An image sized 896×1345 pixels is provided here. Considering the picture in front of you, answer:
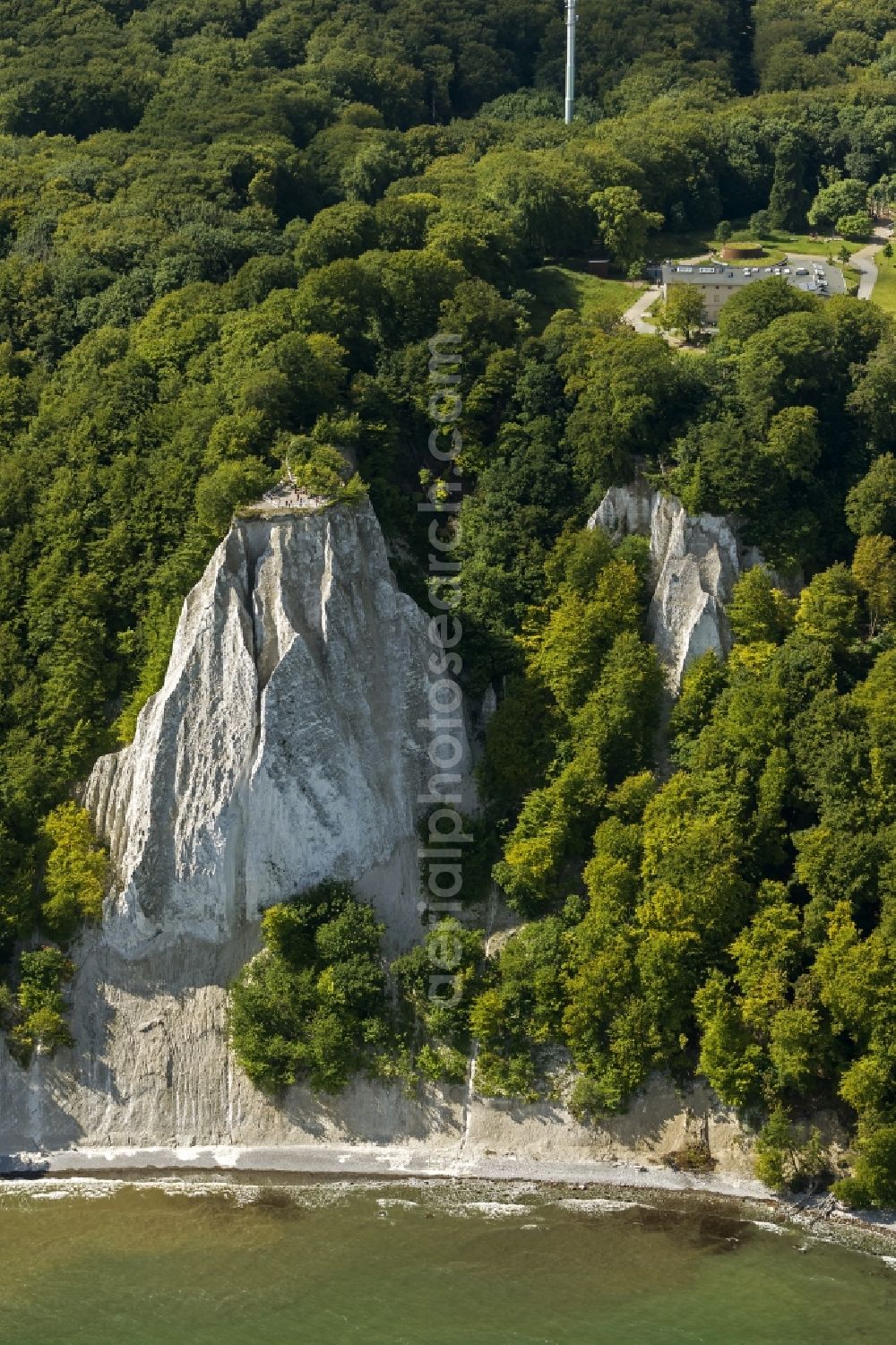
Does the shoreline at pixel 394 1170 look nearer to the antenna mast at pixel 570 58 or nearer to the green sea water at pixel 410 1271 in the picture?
the green sea water at pixel 410 1271

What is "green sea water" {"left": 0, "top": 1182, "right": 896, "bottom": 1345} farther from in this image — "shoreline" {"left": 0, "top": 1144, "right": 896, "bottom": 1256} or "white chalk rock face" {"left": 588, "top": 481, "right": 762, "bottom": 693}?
"white chalk rock face" {"left": 588, "top": 481, "right": 762, "bottom": 693}

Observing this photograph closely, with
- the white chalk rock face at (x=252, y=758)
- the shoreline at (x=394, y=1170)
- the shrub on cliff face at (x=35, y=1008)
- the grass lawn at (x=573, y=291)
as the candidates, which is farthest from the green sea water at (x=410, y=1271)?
the grass lawn at (x=573, y=291)

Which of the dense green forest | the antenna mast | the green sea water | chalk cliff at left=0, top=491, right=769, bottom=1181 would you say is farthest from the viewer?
the antenna mast

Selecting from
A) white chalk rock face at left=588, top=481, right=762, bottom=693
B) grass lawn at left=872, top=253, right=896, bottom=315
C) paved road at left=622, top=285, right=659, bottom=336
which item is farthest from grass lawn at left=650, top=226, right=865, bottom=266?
white chalk rock face at left=588, top=481, right=762, bottom=693

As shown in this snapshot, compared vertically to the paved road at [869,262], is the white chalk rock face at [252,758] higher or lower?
lower

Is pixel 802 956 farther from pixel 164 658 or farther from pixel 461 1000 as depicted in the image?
pixel 164 658
